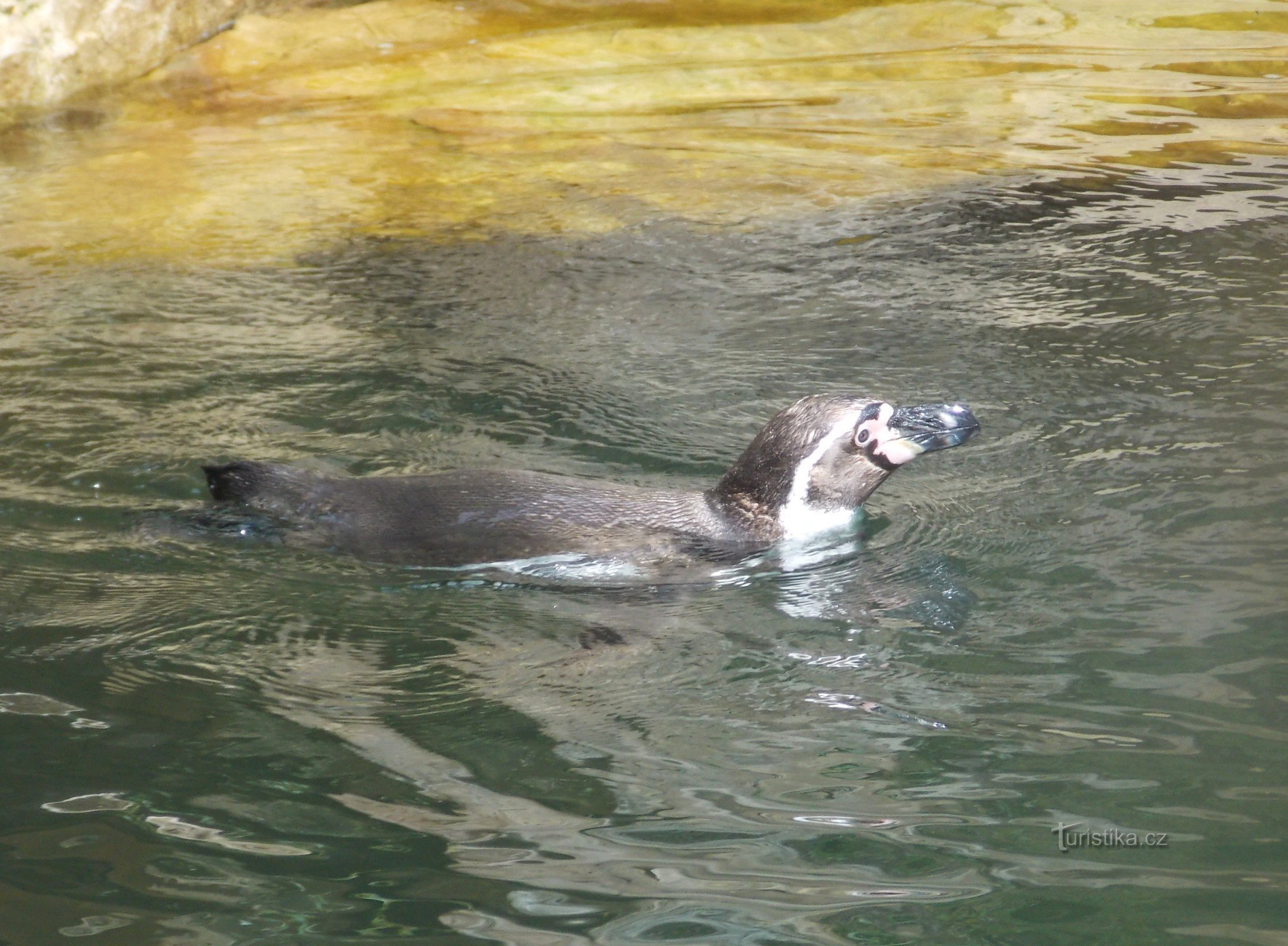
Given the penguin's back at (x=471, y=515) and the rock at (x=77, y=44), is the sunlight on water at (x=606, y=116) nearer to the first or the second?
the rock at (x=77, y=44)

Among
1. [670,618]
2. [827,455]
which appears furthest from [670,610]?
[827,455]

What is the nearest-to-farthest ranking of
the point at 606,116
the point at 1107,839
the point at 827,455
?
the point at 1107,839
the point at 827,455
the point at 606,116

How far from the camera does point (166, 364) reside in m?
6.77

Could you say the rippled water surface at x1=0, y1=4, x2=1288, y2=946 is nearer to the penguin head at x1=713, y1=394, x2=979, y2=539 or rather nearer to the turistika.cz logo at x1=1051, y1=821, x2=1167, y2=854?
the turistika.cz logo at x1=1051, y1=821, x2=1167, y2=854

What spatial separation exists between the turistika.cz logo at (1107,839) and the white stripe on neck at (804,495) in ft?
7.02

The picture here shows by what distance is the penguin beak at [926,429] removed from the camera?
5.05m

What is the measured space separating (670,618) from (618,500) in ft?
2.02

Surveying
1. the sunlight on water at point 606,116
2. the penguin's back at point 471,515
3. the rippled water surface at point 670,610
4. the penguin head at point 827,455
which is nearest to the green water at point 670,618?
the rippled water surface at point 670,610

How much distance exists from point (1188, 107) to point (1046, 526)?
612 centimetres

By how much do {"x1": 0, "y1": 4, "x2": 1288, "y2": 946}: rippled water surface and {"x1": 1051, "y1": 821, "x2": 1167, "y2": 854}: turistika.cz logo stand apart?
0.02 m

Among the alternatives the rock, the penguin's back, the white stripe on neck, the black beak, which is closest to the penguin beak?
the black beak

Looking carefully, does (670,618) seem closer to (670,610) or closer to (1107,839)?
(670,610)

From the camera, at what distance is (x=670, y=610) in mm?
4652

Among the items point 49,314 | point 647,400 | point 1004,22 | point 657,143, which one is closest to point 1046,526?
point 647,400
